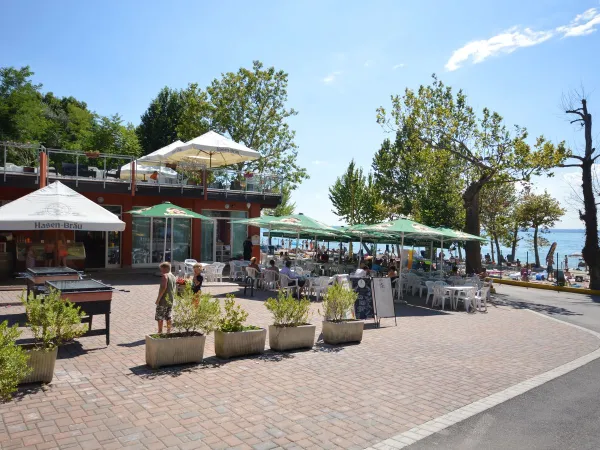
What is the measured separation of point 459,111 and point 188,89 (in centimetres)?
2154

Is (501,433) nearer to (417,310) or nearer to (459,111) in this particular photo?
(417,310)

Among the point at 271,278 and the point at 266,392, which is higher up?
the point at 271,278

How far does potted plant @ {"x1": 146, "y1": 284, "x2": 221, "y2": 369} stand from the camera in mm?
6707

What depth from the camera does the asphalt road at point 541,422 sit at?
4.72 meters

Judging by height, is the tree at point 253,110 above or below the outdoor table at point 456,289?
above

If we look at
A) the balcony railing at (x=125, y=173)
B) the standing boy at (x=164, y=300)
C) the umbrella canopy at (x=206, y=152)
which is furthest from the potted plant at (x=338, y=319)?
the balcony railing at (x=125, y=173)

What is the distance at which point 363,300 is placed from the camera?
10.9m

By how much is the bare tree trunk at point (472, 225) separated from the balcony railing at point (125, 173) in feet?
29.4

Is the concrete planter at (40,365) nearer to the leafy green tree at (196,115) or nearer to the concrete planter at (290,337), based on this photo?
the concrete planter at (290,337)

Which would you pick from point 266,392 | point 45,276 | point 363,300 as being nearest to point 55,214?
point 45,276

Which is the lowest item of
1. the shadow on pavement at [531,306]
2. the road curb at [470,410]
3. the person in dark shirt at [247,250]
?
the shadow on pavement at [531,306]

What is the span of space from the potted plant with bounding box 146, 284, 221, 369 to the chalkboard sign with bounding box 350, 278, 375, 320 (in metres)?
4.37

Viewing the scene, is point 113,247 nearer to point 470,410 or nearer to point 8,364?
point 8,364

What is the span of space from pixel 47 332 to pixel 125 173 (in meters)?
15.5
